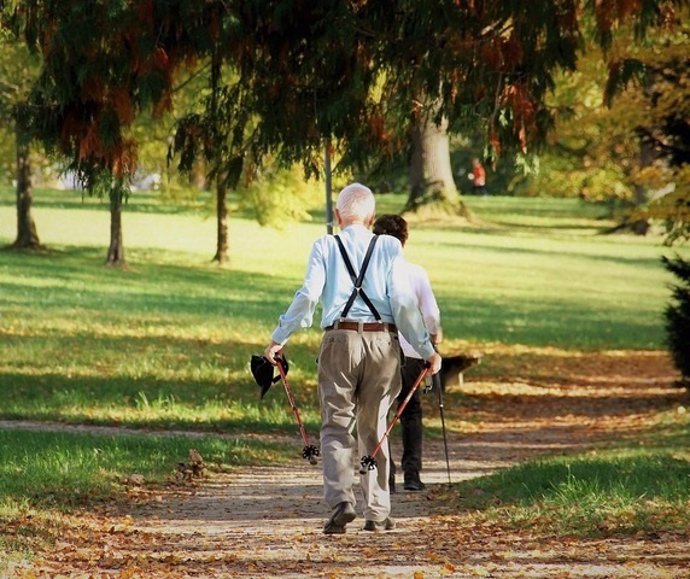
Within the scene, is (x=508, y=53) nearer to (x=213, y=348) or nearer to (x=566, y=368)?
(x=213, y=348)

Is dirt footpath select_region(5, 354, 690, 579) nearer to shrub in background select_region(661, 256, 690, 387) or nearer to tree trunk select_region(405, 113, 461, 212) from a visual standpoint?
shrub in background select_region(661, 256, 690, 387)

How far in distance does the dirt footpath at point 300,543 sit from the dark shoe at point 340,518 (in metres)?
0.10

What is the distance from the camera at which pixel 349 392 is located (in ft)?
32.8

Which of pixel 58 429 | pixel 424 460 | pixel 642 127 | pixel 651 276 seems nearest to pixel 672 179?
pixel 642 127

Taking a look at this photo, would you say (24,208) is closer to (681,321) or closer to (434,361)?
(681,321)

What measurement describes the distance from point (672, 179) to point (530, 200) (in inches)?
2768

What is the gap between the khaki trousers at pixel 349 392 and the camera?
9914 mm

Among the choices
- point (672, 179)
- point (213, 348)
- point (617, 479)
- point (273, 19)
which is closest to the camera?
point (617, 479)

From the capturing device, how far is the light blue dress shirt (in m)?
9.89

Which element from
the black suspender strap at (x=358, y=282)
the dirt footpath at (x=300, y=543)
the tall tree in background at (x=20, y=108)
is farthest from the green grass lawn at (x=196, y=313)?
the black suspender strap at (x=358, y=282)

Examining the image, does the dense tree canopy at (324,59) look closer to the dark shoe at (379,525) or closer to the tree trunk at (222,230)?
the dark shoe at (379,525)

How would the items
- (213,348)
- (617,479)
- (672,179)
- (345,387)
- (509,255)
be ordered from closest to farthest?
(345,387) → (617,479) → (672,179) → (213,348) → (509,255)

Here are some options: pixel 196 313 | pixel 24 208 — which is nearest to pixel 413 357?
pixel 196 313

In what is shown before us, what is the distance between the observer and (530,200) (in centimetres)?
9012
